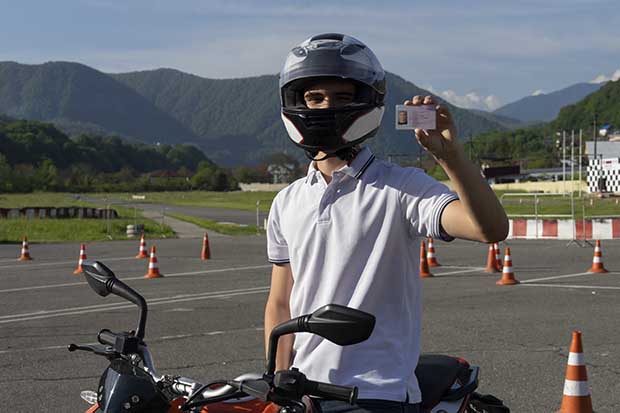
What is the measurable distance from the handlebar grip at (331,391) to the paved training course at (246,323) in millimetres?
4840

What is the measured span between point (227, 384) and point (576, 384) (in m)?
4.57

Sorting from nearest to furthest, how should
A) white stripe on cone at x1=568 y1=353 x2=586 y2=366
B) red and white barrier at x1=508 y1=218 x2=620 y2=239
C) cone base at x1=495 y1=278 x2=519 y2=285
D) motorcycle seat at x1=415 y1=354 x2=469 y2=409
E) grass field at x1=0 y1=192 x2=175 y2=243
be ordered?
motorcycle seat at x1=415 y1=354 x2=469 y2=409
white stripe on cone at x1=568 y1=353 x2=586 y2=366
cone base at x1=495 y1=278 x2=519 y2=285
red and white barrier at x1=508 y1=218 x2=620 y2=239
grass field at x1=0 y1=192 x2=175 y2=243

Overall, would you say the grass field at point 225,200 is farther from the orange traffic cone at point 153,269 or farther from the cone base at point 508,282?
the cone base at point 508,282

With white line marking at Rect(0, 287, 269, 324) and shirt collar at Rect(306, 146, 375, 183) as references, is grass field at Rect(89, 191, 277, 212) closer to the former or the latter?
white line marking at Rect(0, 287, 269, 324)

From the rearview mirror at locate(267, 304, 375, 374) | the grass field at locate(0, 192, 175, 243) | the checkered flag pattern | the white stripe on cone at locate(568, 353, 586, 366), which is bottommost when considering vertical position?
the grass field at locate(0, 192, 175, 243)

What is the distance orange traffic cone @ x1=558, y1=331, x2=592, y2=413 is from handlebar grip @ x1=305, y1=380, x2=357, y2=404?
444cm

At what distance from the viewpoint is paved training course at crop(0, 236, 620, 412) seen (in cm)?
800

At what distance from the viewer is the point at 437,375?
3416 mm

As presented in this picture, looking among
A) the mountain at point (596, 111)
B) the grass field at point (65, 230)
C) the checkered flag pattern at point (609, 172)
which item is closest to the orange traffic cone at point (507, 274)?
the grass field at point (65, 230)

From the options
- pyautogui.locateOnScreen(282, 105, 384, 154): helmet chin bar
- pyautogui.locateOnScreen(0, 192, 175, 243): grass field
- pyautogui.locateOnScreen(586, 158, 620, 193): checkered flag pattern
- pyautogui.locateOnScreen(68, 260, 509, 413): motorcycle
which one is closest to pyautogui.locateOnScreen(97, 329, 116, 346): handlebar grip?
pyautogui.locateOnScreen(68, 260, 509, 413): motorcycle

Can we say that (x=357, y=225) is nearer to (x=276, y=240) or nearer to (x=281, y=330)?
(x=276, y=240)

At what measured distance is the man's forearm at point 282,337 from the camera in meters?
3.34

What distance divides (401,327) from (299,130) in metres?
0.74

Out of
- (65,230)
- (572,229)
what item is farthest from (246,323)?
(65,230)
